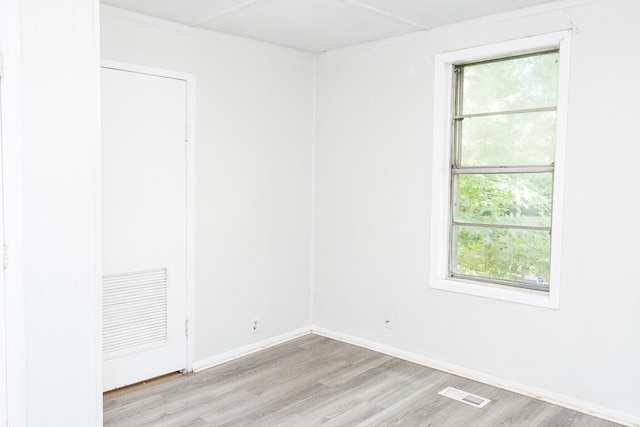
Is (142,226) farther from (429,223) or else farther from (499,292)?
(499,292)

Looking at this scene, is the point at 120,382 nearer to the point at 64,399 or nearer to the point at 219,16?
the point at 64,399

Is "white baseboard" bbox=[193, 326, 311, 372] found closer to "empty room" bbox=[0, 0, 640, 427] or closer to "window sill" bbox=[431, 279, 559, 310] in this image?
"empty room" bbox=[0, 0, 640, 427]

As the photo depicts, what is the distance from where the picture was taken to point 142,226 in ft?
11.2

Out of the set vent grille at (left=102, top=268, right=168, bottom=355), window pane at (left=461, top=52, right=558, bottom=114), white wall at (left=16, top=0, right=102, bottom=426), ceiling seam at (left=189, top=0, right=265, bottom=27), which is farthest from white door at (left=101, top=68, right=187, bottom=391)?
window pane at (left=461, top=52, right=558, bottom=114)

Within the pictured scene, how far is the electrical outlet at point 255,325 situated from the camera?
414 centimetres

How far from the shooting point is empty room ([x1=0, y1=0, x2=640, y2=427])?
238 centimetres

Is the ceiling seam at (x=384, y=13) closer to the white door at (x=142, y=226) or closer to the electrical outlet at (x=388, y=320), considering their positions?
the white door at (x=142, y=226)

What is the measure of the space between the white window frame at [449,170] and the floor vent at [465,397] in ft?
2.11

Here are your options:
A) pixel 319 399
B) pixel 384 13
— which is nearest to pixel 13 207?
pixel 319 399

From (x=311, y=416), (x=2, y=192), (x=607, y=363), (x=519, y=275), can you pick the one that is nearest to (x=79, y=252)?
(x=2, y=192)

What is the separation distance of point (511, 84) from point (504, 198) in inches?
29.3

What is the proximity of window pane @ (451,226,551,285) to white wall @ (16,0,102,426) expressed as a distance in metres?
2.44

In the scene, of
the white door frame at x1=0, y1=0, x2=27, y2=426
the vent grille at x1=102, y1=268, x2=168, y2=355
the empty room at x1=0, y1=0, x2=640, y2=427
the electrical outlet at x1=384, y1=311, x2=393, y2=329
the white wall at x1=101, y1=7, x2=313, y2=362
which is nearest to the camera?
the white door frame at x1=0, y1=0, x2=27, y2=426

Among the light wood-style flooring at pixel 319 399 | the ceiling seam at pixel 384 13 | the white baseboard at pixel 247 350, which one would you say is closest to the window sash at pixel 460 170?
the ceiling seam at pixel 384 13
